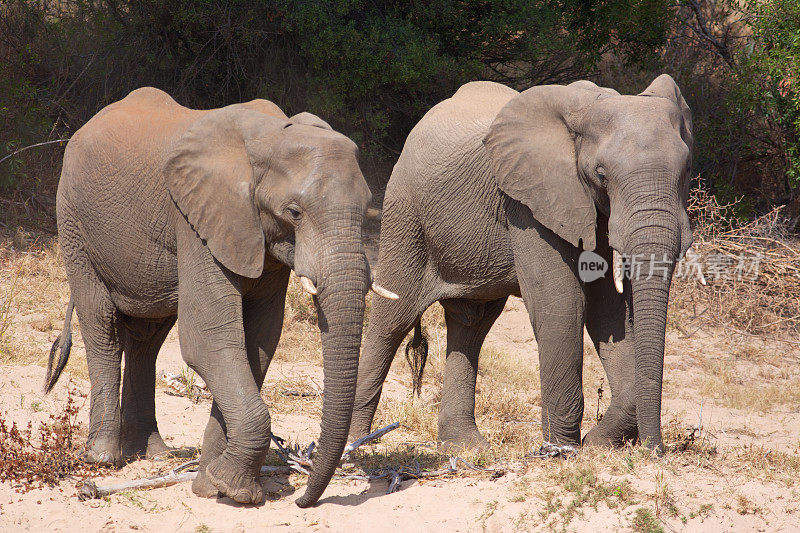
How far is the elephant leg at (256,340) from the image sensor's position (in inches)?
201

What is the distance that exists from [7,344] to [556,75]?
8995 millimetres

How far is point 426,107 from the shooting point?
1299 cm

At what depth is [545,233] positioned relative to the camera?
5.54 meters

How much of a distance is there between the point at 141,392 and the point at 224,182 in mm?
2001

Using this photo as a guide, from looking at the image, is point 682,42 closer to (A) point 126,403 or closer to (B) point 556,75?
(B) point 556,75

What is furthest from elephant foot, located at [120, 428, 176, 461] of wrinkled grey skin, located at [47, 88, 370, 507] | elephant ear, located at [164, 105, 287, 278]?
elephant ear, located at [164, 105, 287, 278]

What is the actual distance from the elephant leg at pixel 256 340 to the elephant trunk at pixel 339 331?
846 millimetres

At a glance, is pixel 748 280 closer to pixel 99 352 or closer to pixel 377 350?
pixel 377 350

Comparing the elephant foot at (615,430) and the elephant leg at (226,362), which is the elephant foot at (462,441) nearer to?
the elephant foot at (615,430)

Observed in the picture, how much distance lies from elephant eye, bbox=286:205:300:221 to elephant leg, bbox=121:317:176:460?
1.84 m

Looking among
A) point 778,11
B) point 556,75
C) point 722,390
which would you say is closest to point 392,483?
point 722,390

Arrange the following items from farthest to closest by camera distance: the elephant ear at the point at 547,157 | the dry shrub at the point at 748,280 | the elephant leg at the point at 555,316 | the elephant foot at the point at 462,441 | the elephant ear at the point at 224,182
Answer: the dry shrub at the point at 748,280 < the elephant foot at the point at 462,441 < the elephant leg at the point at 555,316 < the elephant ear at the point at 547,157 < the elephant ear at the point at 224,182

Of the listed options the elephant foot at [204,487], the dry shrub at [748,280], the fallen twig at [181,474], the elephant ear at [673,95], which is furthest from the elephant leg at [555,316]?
the dry shrub at [748,280]

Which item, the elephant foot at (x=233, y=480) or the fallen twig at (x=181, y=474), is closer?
the elephant foot at (x=233, y=480)
